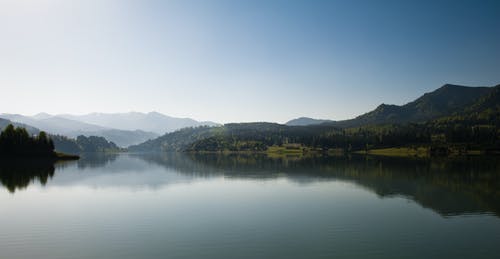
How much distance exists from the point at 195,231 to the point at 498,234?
3790cm

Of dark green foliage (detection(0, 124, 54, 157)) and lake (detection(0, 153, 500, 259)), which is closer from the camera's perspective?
lake (detection(0, 153, 500, 259))

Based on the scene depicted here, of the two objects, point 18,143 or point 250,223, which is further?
point 18,143

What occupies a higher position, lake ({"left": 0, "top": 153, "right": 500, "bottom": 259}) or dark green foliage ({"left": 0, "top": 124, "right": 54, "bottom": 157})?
dark green foliage ({"left": 0, "top": 124, "right": 54, "bottom": 157})

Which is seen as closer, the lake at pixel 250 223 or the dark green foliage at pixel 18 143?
the lake at pixel 250 223

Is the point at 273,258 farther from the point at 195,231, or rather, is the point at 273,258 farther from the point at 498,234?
the point at 498,234

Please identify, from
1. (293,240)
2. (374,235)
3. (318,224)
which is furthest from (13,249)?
(374,235)

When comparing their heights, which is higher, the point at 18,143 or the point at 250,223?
the point at 18,143

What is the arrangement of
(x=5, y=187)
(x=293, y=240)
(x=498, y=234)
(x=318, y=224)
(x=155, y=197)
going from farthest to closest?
(x=5, y=187) < (x=155, y=197) < (x=318, y=224) < (x=498, y=234) < (x=293, y=240)

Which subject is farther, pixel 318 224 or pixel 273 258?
pixel 318 224

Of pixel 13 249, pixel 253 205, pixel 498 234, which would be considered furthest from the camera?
pixel 253 205

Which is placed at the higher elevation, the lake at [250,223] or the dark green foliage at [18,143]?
the dark green foliage at [18,143]

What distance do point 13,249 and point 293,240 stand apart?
30174mm

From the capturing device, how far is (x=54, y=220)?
49.9 m

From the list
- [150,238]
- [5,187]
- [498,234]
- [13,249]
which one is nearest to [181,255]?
[150,238]
